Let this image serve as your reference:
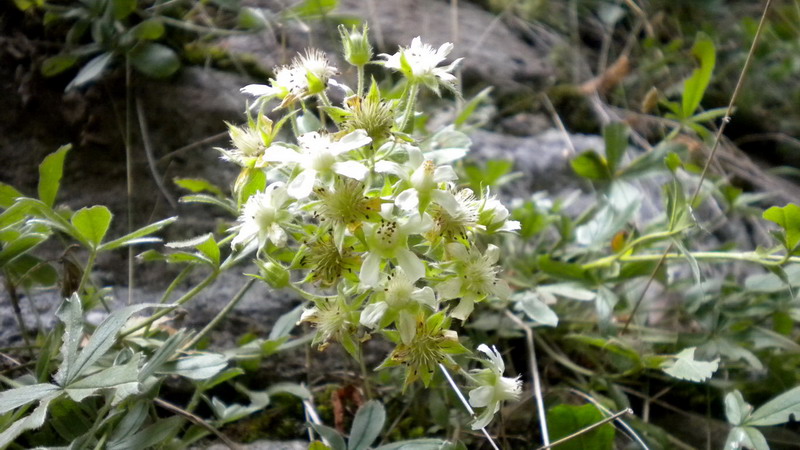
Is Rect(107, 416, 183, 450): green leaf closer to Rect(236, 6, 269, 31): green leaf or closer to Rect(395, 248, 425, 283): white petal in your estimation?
Rect(395, 248, 425, 283): white petal

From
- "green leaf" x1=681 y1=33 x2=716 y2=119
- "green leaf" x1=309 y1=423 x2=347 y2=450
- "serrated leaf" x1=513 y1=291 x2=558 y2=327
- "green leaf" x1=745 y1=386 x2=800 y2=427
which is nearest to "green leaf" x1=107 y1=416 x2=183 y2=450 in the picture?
"green leaf" x1=309 y1=423 x2=347 y2=450

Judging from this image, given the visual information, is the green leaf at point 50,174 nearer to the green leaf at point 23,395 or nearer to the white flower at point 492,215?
the green leaf at point 23,395

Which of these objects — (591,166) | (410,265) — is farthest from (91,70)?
(591,166)

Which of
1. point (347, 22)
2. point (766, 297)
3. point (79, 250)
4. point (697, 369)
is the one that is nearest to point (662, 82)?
point (766, 297)

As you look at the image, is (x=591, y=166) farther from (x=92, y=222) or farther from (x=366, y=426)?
(x=92, y=222)

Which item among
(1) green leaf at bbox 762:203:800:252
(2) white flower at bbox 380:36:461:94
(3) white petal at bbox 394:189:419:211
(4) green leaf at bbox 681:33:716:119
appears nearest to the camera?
(3) white petal at bbox 394:189:419:211
